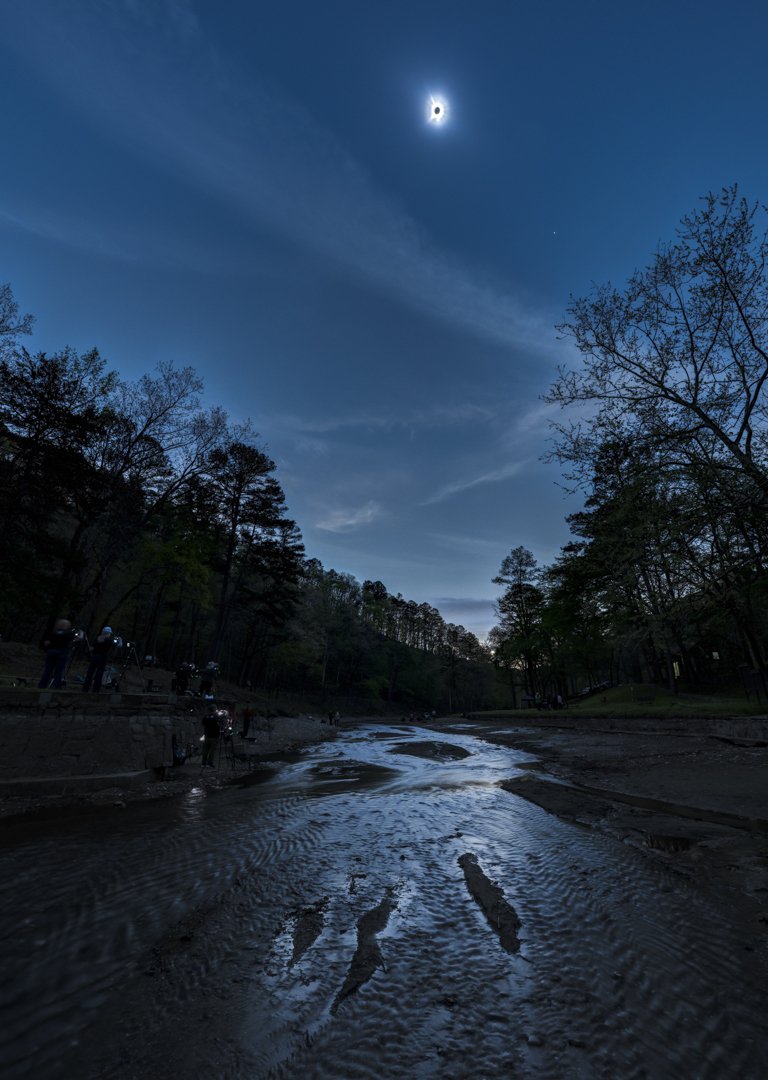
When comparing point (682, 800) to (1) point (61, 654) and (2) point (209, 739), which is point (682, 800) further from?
(1) point (61, 654)

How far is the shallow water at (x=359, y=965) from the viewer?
2021mm

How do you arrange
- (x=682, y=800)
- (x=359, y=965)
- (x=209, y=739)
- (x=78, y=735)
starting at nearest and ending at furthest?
(x=359, y=965)
(x=682, y=800)
(x=78, y=735)
(x=209, y=739)

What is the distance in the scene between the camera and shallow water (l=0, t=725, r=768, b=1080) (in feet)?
6.63

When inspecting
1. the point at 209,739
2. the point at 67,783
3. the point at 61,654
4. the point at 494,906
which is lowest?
the point at 67,783

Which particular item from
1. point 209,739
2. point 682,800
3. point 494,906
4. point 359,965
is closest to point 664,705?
point 682,800

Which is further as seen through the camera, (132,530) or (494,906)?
(132,530)

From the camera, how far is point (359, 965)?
284 cm

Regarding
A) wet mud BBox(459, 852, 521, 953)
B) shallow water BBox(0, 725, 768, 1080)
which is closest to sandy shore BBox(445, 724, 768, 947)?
shallow water BBox(0, 725, 768, 1080)

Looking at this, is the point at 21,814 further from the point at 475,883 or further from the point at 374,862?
the point at 475,883

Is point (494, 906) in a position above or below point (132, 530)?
below

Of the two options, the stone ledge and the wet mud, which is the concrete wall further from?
the wet mud

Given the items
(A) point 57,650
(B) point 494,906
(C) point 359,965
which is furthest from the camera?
(A) point 57,650

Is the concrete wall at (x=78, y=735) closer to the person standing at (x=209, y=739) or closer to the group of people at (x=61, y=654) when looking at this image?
the person standing at (x=209, y=739)

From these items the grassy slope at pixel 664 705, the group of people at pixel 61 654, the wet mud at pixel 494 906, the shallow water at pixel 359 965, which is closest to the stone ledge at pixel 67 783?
the group of people at pixel 61 654
